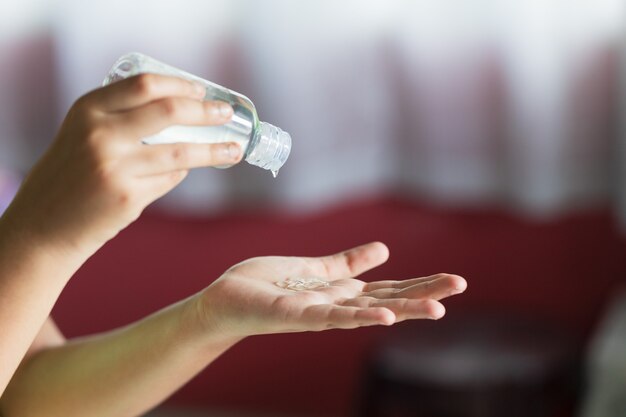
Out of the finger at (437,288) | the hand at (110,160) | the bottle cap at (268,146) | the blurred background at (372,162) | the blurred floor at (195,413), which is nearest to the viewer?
the hand at (110,160)

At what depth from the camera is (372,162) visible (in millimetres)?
2451

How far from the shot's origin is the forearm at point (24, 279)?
29.2 inches

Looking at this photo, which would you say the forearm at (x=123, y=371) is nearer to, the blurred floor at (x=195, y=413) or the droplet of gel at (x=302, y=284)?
the droplet of gel at (x=302, y=284)

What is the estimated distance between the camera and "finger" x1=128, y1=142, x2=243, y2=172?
2.34 ft

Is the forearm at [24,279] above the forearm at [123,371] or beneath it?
above

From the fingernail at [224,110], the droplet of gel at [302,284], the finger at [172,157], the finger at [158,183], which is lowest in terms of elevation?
the droplet of gel at [302,284]

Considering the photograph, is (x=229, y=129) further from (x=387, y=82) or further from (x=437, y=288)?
(x=387, y=82)

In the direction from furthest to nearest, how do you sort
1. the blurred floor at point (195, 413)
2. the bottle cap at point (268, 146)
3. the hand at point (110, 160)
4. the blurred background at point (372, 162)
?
the blurred floor at point (195, 413), the blurred background at point (372, 162), the bottle cap at point (268, 146), the hand at point (110, 160)

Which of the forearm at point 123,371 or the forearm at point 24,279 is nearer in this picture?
the forearm at point 24,279

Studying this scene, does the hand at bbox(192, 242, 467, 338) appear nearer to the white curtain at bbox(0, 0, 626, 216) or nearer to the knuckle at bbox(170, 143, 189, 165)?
the knuckle at bbox(170, 143, 189, 165)

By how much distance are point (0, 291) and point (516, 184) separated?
1740 mm

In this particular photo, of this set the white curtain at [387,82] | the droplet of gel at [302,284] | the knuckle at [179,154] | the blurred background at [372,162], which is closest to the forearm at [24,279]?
the knuckle at [179,154]

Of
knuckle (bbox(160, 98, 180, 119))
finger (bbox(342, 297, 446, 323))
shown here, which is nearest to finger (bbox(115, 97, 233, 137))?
knuckle (bbox(160, 98, 180, 119))

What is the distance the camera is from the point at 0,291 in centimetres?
76
